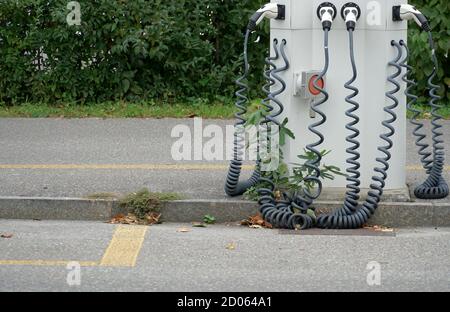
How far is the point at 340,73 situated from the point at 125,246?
6.87ft

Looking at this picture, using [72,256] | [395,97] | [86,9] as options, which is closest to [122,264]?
[72,256]

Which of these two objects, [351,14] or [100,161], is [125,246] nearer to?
[351,14]

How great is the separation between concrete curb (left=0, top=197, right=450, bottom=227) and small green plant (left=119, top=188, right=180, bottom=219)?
6 cm

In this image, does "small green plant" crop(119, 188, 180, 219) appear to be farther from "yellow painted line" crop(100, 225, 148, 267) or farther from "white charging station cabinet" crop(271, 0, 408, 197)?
"white charging station cabinet" crop(271, 0, 408, 197)

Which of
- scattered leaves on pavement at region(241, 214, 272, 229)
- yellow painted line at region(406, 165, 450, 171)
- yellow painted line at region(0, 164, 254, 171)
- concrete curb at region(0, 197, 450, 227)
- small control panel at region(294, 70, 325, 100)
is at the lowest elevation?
scattered leaves on pavement at region(241, 214, 272, 229)

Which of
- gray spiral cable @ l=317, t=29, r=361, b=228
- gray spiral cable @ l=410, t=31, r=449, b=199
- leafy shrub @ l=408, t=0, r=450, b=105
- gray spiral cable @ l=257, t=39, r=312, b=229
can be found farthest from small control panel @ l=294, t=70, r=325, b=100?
leafy shrub @ l=408, t=0, r=450, b=105

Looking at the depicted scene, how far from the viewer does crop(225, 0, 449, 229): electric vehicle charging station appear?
7879 mm

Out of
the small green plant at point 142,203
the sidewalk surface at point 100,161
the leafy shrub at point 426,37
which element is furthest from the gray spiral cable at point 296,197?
the leafy shrub at point 426,37

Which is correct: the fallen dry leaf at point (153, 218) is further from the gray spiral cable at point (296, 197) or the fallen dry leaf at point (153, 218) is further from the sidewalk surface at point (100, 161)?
the gray spiral cable at point (296, 197)

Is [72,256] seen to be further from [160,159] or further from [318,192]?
[160,159]

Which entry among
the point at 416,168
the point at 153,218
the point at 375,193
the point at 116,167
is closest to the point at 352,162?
the point at 375,193
